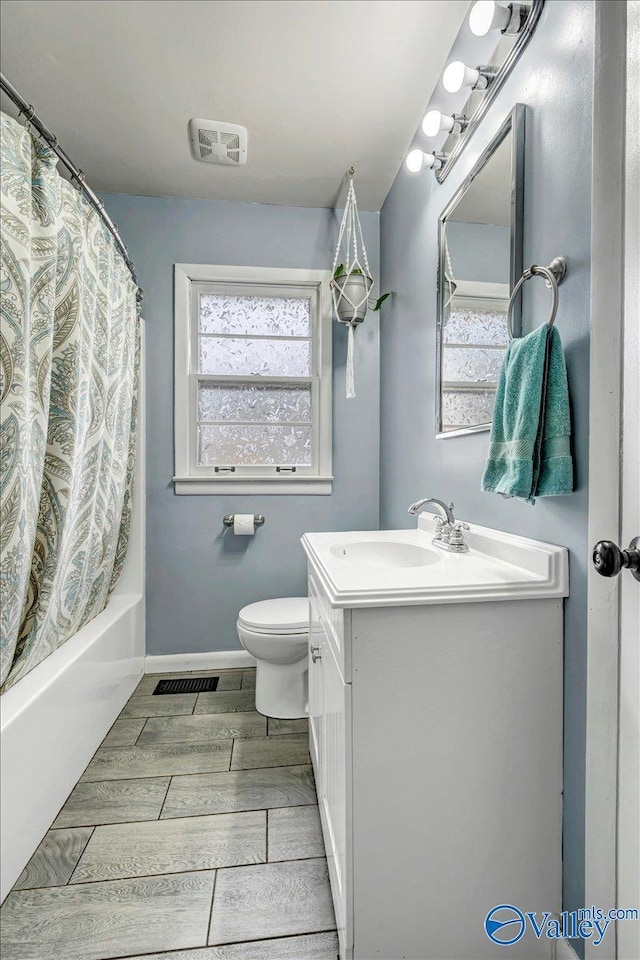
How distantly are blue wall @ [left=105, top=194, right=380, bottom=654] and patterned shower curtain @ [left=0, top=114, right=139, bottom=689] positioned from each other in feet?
1.47

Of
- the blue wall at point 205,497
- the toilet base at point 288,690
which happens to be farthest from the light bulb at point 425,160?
the toilet base at point 288,690

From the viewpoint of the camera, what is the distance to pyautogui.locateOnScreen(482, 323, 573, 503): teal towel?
2.97 ft

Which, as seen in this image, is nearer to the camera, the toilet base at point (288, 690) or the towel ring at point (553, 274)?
the towel ring at point (553, 274)

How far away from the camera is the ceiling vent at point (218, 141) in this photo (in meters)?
1.79

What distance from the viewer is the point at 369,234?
2424 millimetres

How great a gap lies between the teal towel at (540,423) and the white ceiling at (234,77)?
1134 millimetres

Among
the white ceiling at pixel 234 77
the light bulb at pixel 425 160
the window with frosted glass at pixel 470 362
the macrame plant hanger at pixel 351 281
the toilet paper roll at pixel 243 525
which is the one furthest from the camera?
the toilet paper roll at pixel 243 525

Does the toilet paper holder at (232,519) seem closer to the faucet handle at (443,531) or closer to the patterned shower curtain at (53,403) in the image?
the patterned shower curtain at (53,403)

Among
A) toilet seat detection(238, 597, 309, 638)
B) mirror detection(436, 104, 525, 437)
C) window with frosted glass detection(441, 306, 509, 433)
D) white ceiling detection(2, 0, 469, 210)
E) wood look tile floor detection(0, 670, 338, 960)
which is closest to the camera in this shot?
wood look tile floor detection(0, 670, 338, 960)

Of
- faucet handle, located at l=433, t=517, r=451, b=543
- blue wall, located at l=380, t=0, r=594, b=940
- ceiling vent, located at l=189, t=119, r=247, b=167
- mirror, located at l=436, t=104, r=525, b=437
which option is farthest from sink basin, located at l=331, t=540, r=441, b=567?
ceiling vent, located at l=189, t=119, r=247, b=167

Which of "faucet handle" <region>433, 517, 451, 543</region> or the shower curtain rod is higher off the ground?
the shower curtain rod

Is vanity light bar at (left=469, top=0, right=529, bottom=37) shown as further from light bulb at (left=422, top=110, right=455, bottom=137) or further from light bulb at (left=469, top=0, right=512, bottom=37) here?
light bulb at (left=422, top=110, right=455, bottom=137)

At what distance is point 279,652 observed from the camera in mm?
1788

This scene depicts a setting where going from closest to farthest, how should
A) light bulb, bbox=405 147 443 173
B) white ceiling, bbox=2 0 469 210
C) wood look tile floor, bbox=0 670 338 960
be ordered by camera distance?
wood look tile floor, bbox=0 670 338 960, white ceiling, bbox=2 0 469 210, light bulb, bbox=405 147 443 173
